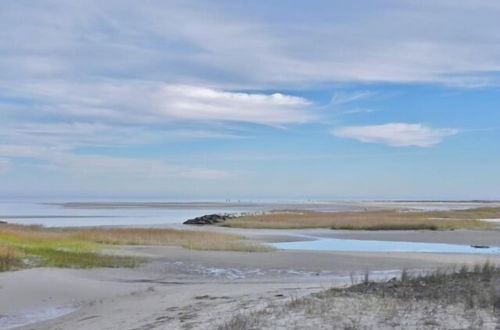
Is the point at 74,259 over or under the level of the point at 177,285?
over

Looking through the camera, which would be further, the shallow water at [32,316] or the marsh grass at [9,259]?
the marsh grass at [9,259]

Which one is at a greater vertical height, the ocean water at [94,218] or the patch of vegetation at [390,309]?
the ocean water at [94,218]

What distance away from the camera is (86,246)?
31109 mm

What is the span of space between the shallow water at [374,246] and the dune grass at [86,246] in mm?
3987

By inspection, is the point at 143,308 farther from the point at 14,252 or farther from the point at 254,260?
the point at 254,260

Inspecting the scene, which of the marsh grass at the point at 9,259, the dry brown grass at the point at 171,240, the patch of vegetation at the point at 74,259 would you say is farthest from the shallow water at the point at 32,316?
the dry brown grass at the point at 171,240

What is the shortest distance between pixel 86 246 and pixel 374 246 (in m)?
15.9

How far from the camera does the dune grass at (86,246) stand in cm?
2308

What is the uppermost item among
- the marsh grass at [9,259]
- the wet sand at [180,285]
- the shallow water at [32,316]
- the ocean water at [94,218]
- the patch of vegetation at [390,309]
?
the ocean water at [94,218]

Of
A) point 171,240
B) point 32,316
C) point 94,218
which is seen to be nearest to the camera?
point 32,316

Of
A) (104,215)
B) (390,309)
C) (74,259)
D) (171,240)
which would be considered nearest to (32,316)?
(390,309)

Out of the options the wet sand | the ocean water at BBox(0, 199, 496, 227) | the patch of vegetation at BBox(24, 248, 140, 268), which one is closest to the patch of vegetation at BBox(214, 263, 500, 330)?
the wet sand

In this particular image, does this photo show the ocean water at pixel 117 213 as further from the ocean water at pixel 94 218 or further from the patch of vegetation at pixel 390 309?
the patch of vegetation at pixel 390 309

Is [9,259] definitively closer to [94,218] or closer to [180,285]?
[180,285]
